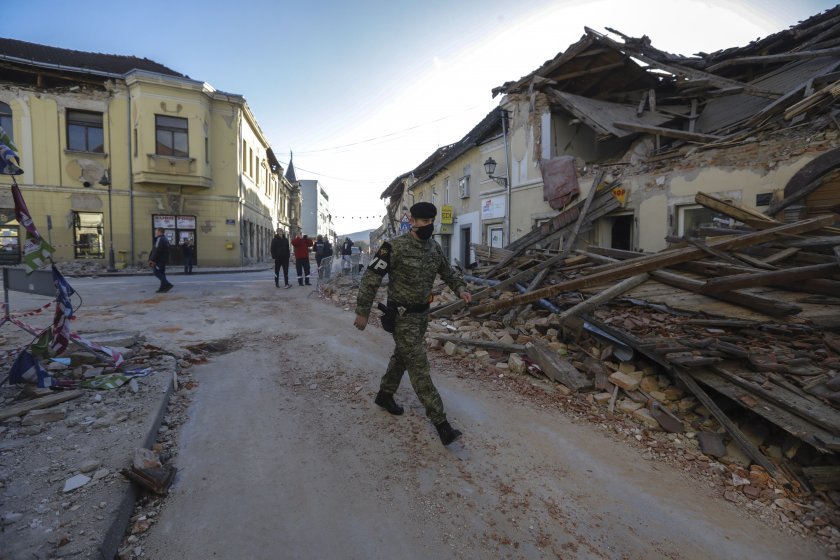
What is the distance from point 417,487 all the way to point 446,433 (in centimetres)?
55

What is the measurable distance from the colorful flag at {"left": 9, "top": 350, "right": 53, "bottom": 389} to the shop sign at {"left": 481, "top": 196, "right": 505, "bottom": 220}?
1382 centimetres

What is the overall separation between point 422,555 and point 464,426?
4.84ft

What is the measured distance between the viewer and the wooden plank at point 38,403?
9.59 feet

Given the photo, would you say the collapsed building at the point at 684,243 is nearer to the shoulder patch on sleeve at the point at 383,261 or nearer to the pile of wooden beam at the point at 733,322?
the pile of wooden beam at the point at 733,322

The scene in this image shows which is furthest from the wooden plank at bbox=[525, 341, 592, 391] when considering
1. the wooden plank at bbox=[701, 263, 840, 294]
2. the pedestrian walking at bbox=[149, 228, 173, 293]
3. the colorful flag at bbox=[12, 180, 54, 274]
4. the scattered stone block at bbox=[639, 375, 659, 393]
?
the pedestrian walking at bbox=[149, 228, 173, 293]

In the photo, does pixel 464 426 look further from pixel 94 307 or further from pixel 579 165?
pixel 579 165

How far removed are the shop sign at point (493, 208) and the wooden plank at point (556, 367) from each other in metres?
11.1

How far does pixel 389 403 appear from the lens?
3586 millimetres

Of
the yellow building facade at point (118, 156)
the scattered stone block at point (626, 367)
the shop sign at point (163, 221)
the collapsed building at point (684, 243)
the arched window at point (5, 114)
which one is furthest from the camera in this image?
the shop sign at point (163, 221)

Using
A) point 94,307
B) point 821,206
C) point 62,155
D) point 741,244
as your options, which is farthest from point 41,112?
point 821,206

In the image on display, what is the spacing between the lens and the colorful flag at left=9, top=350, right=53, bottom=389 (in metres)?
3.38

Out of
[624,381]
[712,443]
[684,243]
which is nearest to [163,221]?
[684,243]

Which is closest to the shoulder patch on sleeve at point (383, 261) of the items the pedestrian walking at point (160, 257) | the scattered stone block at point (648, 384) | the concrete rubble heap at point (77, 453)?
the concrete rubble heap at point (77, 453)

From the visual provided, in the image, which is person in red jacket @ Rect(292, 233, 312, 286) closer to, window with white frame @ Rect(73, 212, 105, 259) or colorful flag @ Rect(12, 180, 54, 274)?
colorful flag @ Rect(12, 180, 54, 274)
